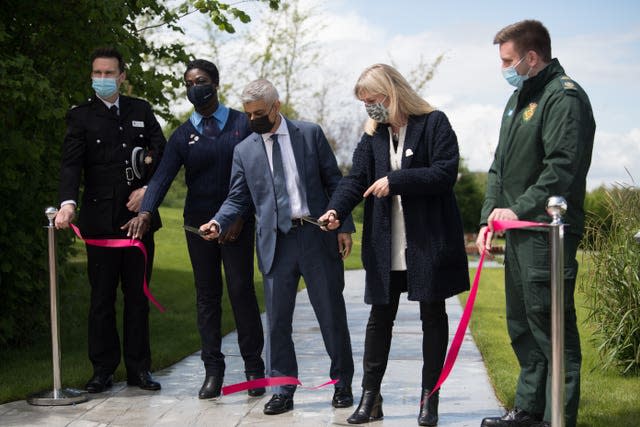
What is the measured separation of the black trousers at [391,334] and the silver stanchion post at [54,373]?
200 centimetres

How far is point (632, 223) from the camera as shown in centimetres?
705

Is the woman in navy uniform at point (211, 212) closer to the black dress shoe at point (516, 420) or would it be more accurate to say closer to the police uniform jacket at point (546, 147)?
the black dress shoe at point (516, 420)

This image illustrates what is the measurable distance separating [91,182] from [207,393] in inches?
65.1

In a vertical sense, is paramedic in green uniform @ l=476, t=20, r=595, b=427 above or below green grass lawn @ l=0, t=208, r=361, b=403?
above

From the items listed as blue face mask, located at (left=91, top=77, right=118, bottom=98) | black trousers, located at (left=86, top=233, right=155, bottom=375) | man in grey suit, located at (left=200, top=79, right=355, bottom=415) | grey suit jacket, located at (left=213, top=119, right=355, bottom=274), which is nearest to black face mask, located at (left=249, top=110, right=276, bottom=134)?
man in grey suit, located at (left=200, top=79, right=355, bottom=415)

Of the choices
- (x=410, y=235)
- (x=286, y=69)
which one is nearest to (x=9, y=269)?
(x=410, y=235)

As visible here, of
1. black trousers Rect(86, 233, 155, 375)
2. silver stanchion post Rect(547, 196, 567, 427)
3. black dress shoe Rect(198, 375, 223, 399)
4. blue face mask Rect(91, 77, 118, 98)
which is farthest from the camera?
black trousers Rect(86, 233, 155, 375)

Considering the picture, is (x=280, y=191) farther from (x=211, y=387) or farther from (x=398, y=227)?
(x=211, y=387)

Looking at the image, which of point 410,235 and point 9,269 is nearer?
point 410,235

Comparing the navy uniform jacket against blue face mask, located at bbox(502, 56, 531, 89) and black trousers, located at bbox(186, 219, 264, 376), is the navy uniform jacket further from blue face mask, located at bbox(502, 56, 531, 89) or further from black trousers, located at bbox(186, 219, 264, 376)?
blue face mask, located at bbox(502, 56, 531, 89)

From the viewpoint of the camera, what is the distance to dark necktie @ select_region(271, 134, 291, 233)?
229 inches

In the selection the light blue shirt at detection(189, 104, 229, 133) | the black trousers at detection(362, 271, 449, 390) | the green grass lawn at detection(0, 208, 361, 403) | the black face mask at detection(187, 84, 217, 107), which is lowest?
the green grass lawn at detection(0, 208, 361, 403)

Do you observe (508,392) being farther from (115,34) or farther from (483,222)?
(115,34)

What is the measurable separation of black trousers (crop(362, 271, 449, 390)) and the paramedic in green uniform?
41 cm
